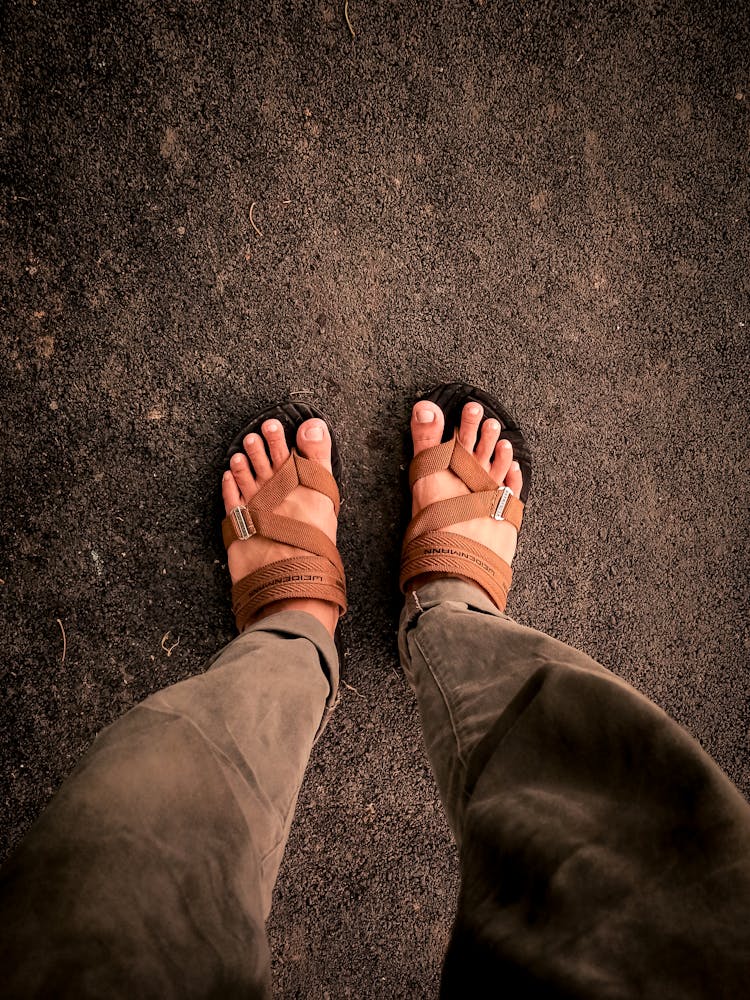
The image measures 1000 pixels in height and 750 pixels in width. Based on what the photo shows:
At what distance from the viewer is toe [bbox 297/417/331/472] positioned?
0.91 m

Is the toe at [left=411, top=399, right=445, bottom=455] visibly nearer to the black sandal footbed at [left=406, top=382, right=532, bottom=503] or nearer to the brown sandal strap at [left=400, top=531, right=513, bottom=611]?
the black sandal footbed at [left=406, top=382, right=532, bottom=503]

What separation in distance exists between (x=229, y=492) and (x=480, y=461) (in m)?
0.41

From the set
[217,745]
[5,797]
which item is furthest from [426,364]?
[5,797]

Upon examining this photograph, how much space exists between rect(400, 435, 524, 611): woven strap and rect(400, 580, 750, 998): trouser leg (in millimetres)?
339

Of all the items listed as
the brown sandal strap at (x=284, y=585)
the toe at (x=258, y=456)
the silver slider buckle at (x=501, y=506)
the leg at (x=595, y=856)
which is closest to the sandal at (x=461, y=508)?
the silver slider buckle at (x=501, y=506)

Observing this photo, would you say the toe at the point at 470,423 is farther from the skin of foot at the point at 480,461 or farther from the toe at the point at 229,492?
the toe at the point at 229,492

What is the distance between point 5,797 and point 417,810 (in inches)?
25.1

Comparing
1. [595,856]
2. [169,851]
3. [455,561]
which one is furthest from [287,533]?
[595,856]

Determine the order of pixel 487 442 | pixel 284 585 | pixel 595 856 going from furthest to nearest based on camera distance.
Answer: pixel 487 442
pixel 284 585
pixel 595 856

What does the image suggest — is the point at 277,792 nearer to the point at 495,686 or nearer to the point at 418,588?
the point at 495,686

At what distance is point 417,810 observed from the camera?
3.10ft

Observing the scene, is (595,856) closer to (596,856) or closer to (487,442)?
(596,856)

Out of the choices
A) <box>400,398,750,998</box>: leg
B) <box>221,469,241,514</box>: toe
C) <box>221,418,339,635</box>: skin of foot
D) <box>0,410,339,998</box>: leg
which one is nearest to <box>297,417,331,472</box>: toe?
<box>221,418,339,635</box>: skin of foot

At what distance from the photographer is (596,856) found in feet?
1.40
